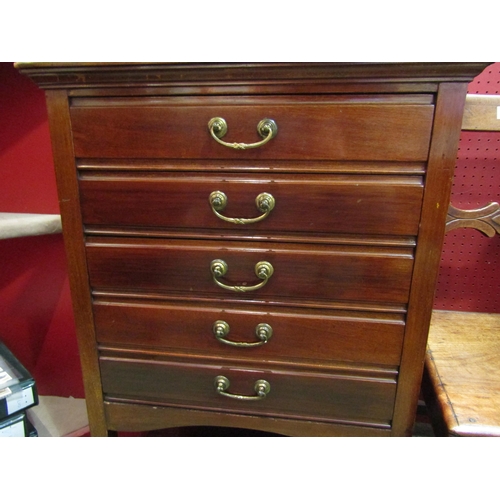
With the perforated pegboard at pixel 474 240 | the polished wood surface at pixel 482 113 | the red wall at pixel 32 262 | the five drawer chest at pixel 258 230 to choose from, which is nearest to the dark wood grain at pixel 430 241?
the five drawer chest at pixel 258 230

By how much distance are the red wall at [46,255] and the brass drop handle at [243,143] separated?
24.6 inches

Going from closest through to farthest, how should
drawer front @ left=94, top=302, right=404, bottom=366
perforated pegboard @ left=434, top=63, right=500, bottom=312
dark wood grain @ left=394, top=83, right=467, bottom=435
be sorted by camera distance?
1. dark wood grain @ left=394, top=83, right=467, bottom=435
2. drawer front @ left=94, top=302, right=404, bottom=366
3. perforated pegboard @ left=434, top=63, right=500, bottom=312

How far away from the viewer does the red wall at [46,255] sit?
0.93 m

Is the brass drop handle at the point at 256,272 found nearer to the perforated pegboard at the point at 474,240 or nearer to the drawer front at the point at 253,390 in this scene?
the drawer front at the point at 253,390

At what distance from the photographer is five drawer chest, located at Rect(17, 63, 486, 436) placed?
0.55 meters

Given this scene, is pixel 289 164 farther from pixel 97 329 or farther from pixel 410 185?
pixel 97 329

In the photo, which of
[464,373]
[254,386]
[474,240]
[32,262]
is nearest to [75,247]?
[254,386]

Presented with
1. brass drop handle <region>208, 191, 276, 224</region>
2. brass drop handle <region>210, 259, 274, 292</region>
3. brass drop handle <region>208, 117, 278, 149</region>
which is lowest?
brass drop handle <region>210, 259, 274, 292</region>

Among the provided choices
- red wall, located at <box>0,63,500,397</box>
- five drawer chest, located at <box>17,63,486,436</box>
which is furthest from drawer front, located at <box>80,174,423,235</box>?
red wall, located at <box>0,63,500,397</box>

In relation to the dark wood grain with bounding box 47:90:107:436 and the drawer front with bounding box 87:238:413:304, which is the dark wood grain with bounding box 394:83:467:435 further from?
the dark wood grain with bounding box 47:90:107:436

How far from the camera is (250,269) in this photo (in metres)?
0.64

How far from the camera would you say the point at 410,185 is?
0.57 m

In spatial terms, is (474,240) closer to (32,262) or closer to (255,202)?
(255,202)

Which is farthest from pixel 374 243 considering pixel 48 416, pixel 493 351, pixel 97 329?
pixel 48 416
